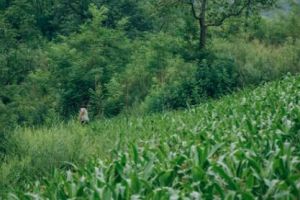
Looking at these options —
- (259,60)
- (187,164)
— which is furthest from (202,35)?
(187,164)

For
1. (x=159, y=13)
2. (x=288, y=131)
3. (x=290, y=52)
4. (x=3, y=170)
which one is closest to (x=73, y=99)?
(x=159, y=13)

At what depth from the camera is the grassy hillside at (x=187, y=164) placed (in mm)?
4773

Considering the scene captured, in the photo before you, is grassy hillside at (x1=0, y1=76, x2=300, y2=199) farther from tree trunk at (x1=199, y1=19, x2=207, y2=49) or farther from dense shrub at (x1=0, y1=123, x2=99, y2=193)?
tree trunk at (x1=199, y1=19, x2=207, y2=49)

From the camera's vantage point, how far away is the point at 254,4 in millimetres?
20578

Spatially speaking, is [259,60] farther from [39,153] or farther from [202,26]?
[39,153]

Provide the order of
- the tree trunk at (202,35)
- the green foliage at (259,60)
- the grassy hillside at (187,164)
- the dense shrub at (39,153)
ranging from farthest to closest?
1. the tree trunk at (202,35)
2. the green foliage at (259,60)
3. the dense shrub at (39,153)
4. the grassy hillside at (187,164)

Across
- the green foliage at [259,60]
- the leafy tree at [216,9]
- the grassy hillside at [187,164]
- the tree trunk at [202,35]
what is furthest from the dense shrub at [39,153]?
the leafy tree at [216,9]

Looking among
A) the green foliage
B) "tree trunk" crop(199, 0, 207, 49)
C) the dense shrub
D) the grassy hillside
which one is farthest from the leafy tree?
the dense shrub

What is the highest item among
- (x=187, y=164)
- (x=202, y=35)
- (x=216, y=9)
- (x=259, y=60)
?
(x=187, y=164)

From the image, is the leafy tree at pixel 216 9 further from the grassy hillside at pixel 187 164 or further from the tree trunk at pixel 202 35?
the grassy hillside at pixel 187 164

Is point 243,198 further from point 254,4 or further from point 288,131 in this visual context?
point 254,4

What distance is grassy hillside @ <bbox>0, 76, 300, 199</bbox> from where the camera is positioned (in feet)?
15.7

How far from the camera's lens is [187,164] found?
20.3 feet

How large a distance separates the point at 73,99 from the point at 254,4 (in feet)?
26.9
